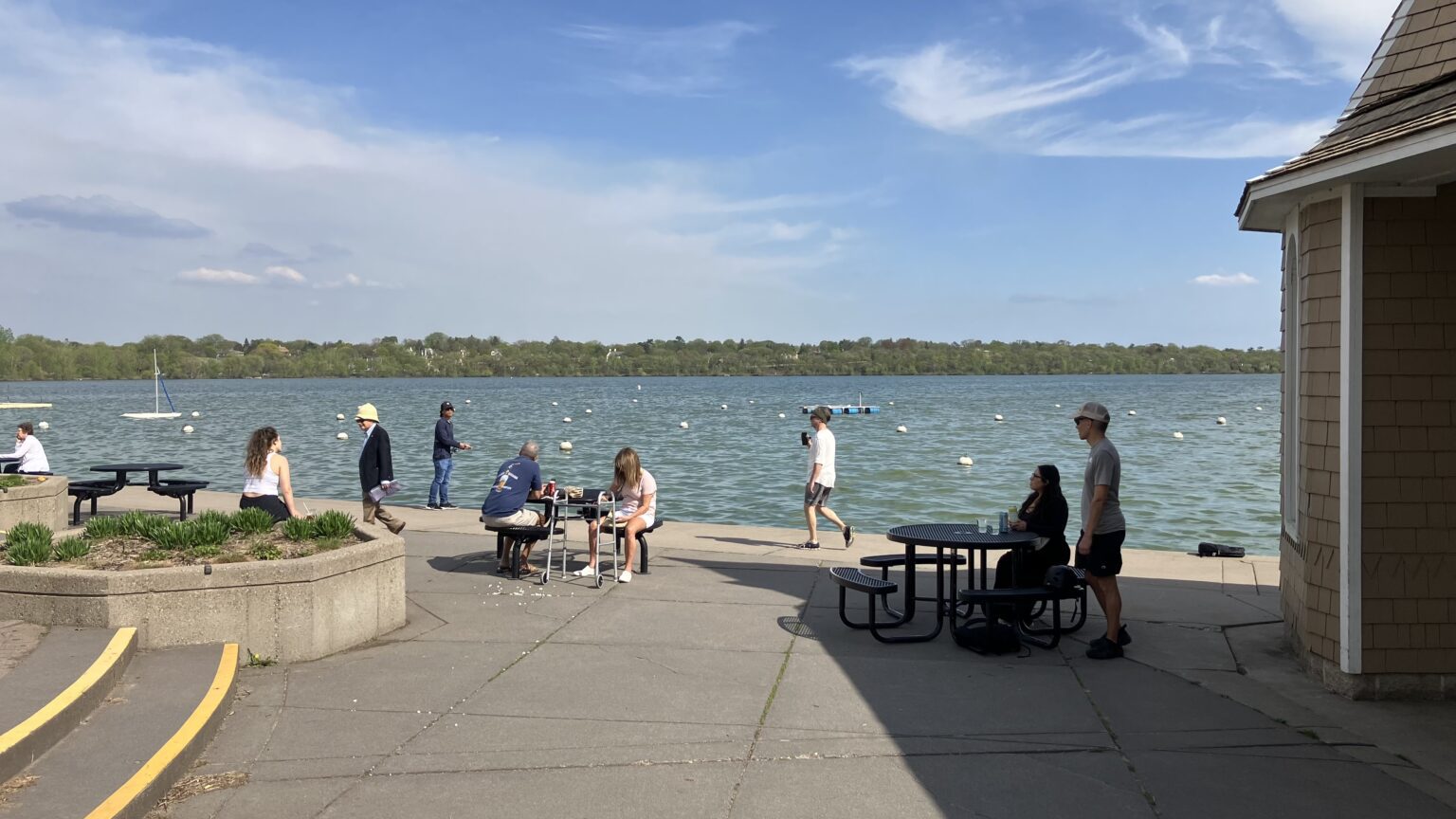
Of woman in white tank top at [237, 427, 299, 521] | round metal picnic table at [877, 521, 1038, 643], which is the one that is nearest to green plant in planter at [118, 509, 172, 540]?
woman in white tank top at [237, 427, 299, 521]

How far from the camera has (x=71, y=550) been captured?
24.6 ft

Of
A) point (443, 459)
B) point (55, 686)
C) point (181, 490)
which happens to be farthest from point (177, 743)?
point (443, 459)

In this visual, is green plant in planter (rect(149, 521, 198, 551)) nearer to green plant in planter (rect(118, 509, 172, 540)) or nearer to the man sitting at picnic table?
green plant in planter (rect(118, 509, 172, 540))

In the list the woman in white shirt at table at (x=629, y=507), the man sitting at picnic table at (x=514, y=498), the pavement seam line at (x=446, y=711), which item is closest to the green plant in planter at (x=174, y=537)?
the pavement seam line at (x=446, y=711)

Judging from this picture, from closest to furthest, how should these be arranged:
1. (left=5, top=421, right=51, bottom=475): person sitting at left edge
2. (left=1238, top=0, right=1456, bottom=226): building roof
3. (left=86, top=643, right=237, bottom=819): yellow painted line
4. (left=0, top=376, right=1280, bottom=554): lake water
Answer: (left=86, top=643, right=237, bottom=819): yellow painted line → (left=1238, top=0, right=1456, bottom=226): building roof → (left=5, top=421, right=51, bottom=475): person sitting at left edge → (left=0, top=376, right=1280, bottom=554): lake water

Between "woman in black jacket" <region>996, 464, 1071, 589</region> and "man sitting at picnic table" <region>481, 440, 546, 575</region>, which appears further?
"man sitting at picnic table" <region>481, 440, 546, 575</region>

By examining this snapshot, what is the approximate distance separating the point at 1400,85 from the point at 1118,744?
189 inches

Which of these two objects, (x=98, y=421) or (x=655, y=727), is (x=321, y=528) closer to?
(x=655, y=727)

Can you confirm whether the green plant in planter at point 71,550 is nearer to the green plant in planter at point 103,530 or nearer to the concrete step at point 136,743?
the green plant in planter at point 103,530

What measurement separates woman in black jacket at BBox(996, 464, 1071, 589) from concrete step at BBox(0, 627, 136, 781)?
5845 mm

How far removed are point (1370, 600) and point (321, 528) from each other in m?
6.86

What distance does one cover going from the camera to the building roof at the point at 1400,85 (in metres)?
6.46

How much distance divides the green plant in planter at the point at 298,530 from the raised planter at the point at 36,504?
494cm

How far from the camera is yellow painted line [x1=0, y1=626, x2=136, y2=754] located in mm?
4973
